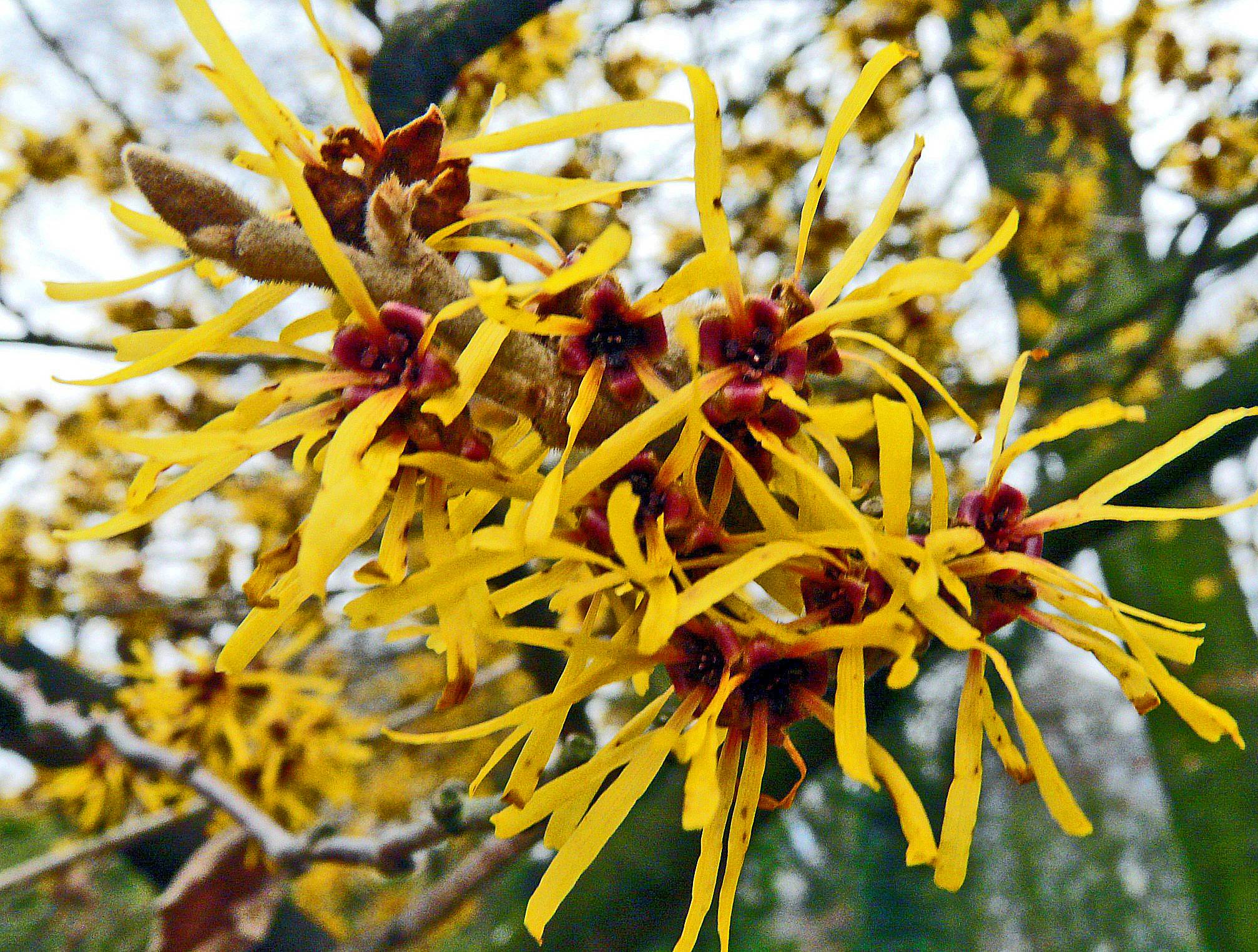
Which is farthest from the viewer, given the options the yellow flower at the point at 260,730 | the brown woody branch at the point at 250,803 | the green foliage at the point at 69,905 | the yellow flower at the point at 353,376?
the green foliage at the point at 69,905

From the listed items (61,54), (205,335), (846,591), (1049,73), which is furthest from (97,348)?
(1049,73)

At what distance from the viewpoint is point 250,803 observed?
145 cm

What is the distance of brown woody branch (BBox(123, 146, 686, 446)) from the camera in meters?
0.47

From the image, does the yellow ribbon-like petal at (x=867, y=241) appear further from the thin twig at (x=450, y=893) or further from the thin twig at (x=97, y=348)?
the thin twig at (x=97, y=348)

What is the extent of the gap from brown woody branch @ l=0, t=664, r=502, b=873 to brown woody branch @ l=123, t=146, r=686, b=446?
640mm

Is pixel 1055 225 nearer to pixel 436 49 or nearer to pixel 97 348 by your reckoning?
pixel 436 49

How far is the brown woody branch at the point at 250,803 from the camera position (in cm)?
100

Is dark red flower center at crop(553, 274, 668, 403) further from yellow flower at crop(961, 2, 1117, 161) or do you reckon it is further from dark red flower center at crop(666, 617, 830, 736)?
yellow flower at crop(961, 2, 1117, 161)

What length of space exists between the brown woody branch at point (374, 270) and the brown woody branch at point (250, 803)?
64 centimetres

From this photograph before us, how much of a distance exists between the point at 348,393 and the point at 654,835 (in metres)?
1.17

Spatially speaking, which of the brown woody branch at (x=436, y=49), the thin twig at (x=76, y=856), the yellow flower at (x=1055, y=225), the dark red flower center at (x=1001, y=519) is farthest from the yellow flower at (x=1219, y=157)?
the thin twig at (x=76, y=856)

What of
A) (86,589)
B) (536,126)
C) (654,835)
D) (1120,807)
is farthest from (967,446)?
(1120,807)

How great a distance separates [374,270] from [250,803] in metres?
1.29

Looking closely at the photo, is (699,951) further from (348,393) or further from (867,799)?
(348,393)
